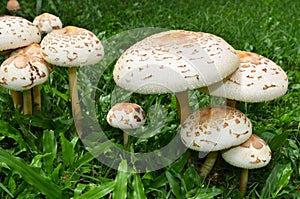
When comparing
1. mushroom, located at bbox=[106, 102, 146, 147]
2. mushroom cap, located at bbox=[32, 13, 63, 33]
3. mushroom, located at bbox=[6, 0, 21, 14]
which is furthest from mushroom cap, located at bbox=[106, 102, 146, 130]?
mushroom, located at bbox=[6, 0, 21, 14]

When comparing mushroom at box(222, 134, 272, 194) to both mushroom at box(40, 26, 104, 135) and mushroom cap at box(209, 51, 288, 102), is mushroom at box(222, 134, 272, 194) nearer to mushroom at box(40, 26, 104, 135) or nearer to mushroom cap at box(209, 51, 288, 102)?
mushroom cap at box(209, 51, 288, 102)

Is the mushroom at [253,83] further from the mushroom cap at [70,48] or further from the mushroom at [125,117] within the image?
the mushroom cap at [70,48]

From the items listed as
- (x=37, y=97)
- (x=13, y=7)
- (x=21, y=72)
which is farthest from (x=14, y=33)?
(x=13, y=7)

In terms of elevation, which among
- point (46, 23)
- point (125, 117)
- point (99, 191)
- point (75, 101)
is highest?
point (46, 23)

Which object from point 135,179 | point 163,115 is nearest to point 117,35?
point 163,115

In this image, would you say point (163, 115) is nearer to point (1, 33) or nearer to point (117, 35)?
point (1, 33)

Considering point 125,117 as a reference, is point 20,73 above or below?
above

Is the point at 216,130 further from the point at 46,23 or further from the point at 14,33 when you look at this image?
the point at 46,23
